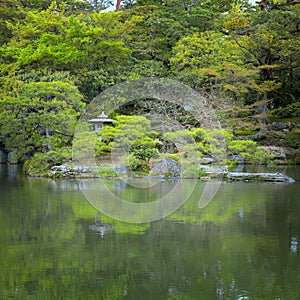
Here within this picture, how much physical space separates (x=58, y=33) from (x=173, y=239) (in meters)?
12.5

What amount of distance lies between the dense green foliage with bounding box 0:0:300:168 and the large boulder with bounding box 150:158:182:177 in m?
0.58

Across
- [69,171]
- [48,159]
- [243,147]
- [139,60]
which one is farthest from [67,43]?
[243,147]

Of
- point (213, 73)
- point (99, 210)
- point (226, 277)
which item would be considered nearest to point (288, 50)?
point (213, 73)

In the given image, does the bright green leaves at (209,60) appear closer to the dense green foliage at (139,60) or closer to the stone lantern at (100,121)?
the dense green foliage at (139,60)

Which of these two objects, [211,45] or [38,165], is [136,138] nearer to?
[38,165]

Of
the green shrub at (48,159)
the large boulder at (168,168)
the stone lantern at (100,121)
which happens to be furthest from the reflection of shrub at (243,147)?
the green shrub at (48,159)

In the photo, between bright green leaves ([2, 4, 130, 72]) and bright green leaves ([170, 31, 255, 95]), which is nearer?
bright green leaves ([170, 31, 255, 95])

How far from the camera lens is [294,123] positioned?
1620 cm

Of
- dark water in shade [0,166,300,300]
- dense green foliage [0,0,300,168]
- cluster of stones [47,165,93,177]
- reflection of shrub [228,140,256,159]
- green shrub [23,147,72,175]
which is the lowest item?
dark water in shade [0,166,300,300]

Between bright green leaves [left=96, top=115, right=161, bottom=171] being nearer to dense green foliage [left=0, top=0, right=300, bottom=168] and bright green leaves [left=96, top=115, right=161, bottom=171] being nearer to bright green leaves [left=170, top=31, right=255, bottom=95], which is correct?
dense green foliage [left=0, top=0, right=300, bottom=168]

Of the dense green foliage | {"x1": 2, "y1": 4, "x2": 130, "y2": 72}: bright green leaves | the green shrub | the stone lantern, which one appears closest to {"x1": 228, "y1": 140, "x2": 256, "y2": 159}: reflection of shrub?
the dense green foliage

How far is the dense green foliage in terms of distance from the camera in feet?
44.2

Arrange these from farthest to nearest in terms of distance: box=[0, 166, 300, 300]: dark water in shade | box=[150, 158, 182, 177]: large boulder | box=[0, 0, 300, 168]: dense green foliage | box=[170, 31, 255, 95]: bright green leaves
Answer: box=[170, 31, 255, 95]: bright green leaves → box=[0, 0, 300, 168]: dense green foliage → box=[150, 158, 182, 177]: large boulder → box=[0, 166, 300, 300]: dark water in shade

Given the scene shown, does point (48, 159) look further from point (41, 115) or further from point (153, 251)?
point (153, 251)
